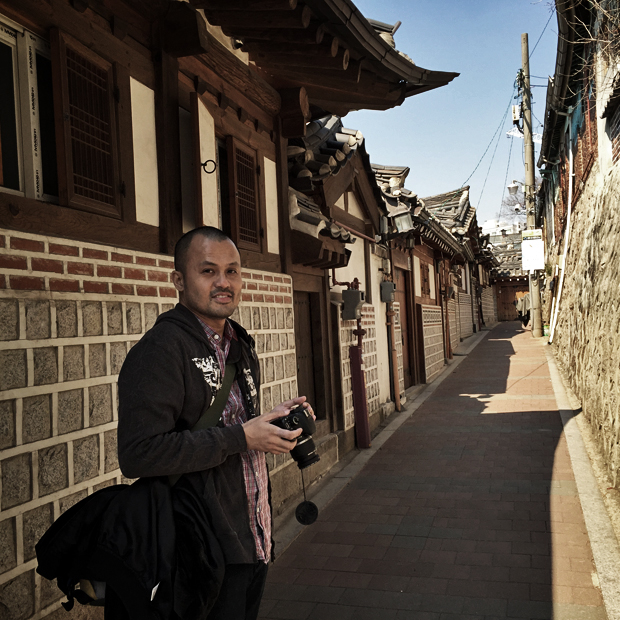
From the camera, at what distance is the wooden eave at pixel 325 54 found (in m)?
4.22

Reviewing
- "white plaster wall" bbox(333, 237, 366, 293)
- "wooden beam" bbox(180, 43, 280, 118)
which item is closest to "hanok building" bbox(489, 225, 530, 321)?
"white plaster wall" bbox(333, 237, 366, 293)

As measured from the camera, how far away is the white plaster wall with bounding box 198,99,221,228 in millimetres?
4625

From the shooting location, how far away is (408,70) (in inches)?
209

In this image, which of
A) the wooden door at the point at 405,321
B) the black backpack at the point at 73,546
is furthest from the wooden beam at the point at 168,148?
the wooden door at the point at 405,321

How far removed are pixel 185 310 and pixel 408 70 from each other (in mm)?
4083

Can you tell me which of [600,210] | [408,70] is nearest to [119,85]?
[408,70]

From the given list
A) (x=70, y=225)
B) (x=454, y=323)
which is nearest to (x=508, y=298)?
(x=454, y=323)

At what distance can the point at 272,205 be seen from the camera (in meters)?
6.23

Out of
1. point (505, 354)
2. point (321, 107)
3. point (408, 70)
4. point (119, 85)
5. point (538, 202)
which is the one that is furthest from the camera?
point (538, 202)

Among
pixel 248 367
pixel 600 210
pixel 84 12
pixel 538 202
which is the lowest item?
pixel 248 367

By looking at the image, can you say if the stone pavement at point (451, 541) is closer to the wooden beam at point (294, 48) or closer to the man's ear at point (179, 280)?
the man's ear at point (179, 280)

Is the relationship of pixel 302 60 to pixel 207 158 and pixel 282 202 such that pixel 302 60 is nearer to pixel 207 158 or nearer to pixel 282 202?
pixel 207 158

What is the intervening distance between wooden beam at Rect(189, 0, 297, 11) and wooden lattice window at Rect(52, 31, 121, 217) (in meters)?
1.01

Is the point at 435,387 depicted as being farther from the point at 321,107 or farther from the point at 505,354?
the point at 321,107
